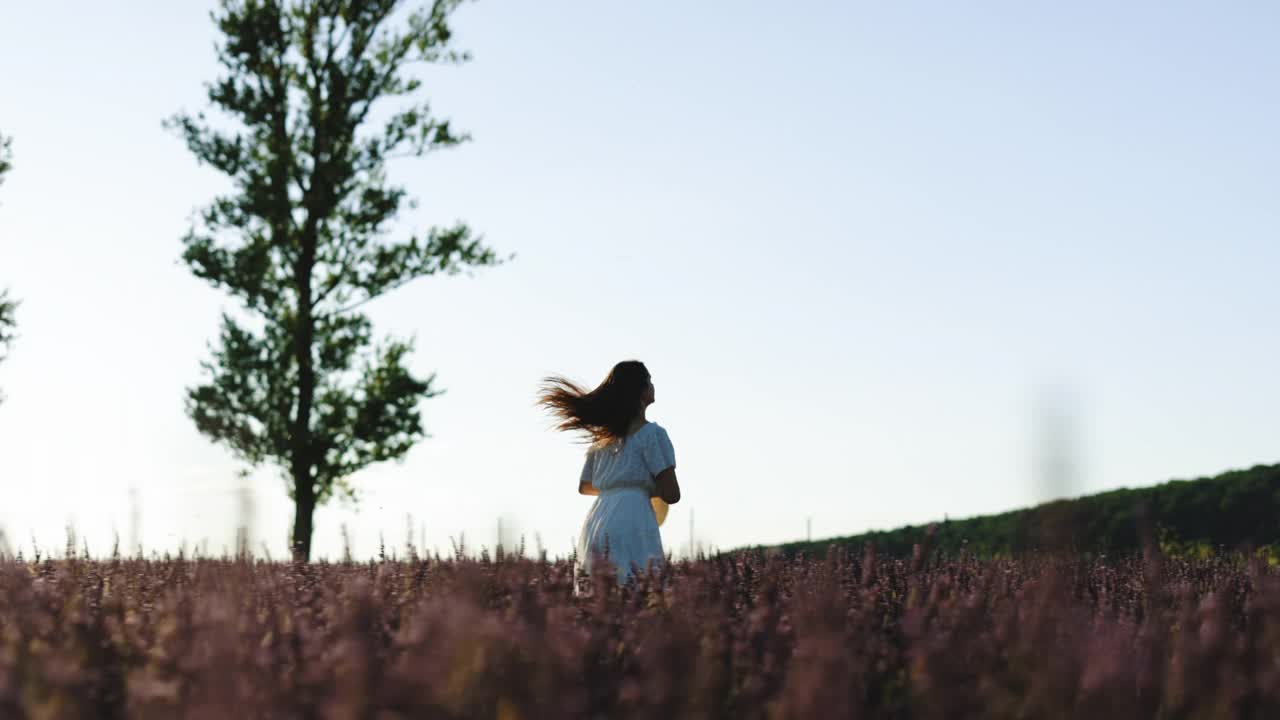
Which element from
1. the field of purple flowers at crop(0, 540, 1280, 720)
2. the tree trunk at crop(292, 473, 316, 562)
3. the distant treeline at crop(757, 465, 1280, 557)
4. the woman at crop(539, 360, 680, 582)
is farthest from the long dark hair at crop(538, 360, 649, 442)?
the tree trunk at crop(292, 473, 316, 562)

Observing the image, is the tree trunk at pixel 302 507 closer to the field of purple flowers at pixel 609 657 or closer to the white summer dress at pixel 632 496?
the white summer dress at pixel 632 496

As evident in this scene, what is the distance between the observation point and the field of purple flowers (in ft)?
7.98

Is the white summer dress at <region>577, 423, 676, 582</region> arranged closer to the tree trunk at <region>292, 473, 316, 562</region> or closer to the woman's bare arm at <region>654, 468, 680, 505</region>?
the woman's bare arm at <region>654, 468, 680, 505</region>

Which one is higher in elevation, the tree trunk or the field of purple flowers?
the tree trunk

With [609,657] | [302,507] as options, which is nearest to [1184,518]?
[302,507]

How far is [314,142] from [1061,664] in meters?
16.0

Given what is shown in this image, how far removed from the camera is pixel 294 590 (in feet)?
17.3

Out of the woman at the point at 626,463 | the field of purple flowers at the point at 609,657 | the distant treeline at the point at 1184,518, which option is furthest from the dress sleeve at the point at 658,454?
the distant treeline at the point at 1184,518

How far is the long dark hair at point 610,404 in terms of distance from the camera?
282 inches

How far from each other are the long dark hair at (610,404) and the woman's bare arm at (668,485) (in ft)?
1.10

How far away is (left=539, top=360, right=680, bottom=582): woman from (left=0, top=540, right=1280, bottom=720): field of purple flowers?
7.83 feet

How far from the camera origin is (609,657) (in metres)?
3.45

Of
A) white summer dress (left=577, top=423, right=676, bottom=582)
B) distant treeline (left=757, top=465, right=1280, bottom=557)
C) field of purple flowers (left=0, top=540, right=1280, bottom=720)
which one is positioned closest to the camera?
field of purple flowers (left=0, top=540, right=1280, bottom=720)

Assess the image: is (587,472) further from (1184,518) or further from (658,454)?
(1184,518)
